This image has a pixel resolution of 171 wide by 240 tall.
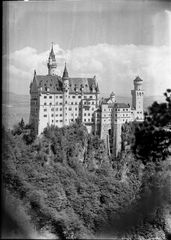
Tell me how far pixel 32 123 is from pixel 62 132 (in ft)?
0.98

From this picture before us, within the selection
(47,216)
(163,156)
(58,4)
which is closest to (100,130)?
(163,156)

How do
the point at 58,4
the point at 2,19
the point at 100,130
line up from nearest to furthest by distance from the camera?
the point at 2,19 < the point at 58,4 < the point at 100,130

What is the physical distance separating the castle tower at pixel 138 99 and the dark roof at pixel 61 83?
0.41 meters

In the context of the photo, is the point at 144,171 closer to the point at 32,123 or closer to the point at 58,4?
the point at 32,123

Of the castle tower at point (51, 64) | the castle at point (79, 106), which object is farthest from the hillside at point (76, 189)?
the castle tower at point (51, 64)

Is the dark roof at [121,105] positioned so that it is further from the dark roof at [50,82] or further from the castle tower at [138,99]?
the dark roof at [50,82]

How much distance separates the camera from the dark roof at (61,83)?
176 inches

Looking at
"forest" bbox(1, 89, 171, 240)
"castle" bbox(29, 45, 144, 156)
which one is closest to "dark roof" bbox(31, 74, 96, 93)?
"castle" bbox(29, 45, 144, 156)

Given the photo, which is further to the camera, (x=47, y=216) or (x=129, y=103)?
(x=129, y=103)

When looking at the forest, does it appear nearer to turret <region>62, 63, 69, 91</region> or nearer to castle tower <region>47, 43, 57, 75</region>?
turret <region>62, 63, 69, 91</region>

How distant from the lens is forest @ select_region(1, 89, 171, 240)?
427cm

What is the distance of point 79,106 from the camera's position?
460 centimetres

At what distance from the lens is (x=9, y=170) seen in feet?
13.8

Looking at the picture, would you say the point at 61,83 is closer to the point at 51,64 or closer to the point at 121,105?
the point at 51,64
